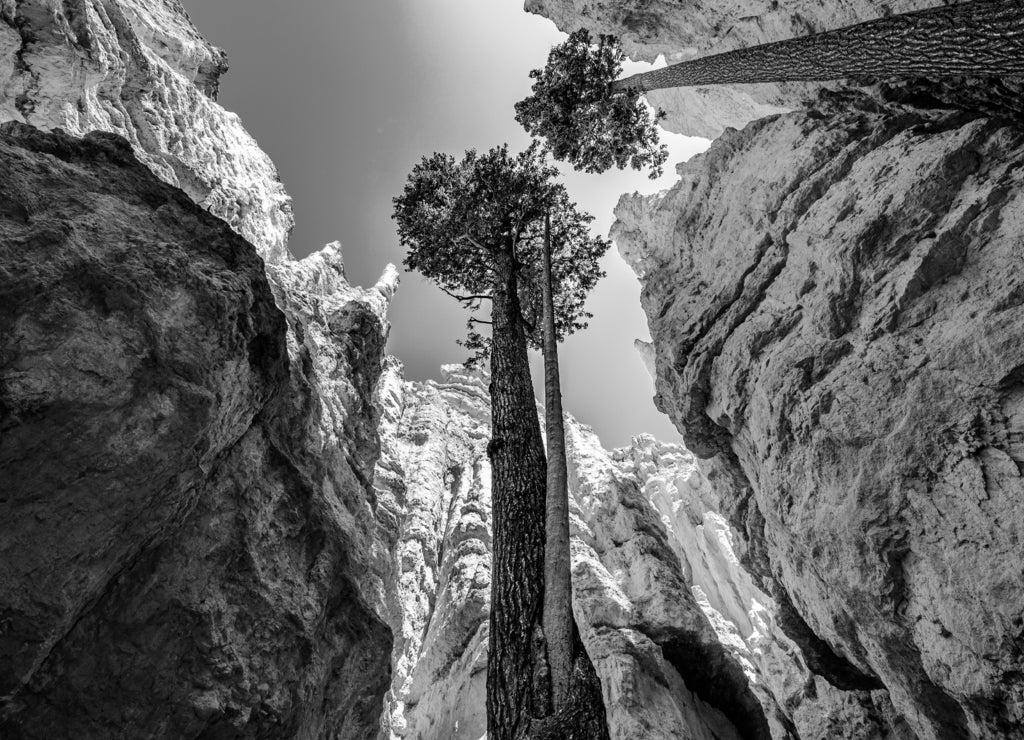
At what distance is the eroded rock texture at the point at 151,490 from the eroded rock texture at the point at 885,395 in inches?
314

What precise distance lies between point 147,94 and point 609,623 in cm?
2903

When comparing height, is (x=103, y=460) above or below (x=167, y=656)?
above

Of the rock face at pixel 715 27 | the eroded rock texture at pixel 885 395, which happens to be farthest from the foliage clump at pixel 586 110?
the eroded rock texture at pixel 885 395

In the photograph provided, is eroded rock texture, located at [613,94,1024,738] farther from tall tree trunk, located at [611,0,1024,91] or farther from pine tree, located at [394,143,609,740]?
pine tree, located at [394,143,609,740]

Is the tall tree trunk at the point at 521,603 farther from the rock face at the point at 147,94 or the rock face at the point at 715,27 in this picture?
the rock face at the point at 147,94

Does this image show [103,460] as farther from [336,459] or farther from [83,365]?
[336,459]

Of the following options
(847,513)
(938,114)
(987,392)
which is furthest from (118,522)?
(938,114)

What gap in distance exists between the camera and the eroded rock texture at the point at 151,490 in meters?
5.09

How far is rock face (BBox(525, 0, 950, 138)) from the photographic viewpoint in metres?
10.5

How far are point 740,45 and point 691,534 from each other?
64.4m

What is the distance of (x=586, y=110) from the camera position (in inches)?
550

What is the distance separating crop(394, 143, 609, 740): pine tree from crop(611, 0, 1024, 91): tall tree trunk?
5054mm

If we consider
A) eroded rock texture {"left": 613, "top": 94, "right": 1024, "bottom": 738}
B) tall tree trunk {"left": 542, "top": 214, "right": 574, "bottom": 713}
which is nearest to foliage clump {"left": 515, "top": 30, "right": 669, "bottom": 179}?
eroded rock texture {"left": 613, "top": 94, "right": 1024, "bottom": 738}

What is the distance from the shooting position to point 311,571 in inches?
345
